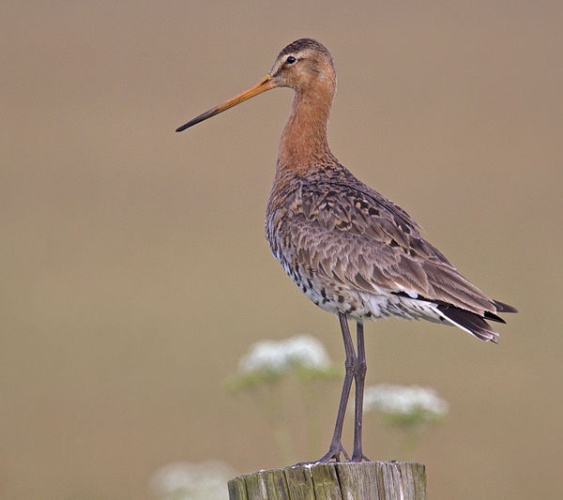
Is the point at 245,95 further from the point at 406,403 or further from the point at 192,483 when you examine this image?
the point at 192,483

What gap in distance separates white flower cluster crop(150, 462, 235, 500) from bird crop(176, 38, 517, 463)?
1.19m

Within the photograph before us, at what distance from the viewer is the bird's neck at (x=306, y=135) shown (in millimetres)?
9047

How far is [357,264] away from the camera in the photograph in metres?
7.84

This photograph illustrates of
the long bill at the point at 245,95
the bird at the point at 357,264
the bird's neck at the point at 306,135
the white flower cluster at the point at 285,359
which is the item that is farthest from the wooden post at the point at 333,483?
the long bill at the point at 245,95

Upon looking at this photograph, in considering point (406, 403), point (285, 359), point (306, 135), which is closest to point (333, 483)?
point (406, 403)

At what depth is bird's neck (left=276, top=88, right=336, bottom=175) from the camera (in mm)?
9047

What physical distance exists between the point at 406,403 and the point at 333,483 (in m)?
2.54

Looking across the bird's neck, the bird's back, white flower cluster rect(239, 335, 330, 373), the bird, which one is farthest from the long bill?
white flower cluster rect(239, 335, 330, 373)

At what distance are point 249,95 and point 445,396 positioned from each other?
7046 millimetres

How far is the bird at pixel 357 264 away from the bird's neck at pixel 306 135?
0.37 ft

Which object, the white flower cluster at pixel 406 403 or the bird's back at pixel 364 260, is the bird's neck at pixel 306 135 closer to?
the bird's back at pixel 364 260

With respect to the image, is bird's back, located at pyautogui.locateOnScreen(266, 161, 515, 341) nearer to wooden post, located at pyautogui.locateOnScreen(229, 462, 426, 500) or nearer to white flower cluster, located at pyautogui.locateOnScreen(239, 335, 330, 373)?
white flower cluster, located at pyautogui.locateOnScreen(239, 335, 330, 373)

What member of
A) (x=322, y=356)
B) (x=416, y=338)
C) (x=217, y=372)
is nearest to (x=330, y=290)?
(x=322, y=356)

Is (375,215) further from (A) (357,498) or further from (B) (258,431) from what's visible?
(B) (258,431)
